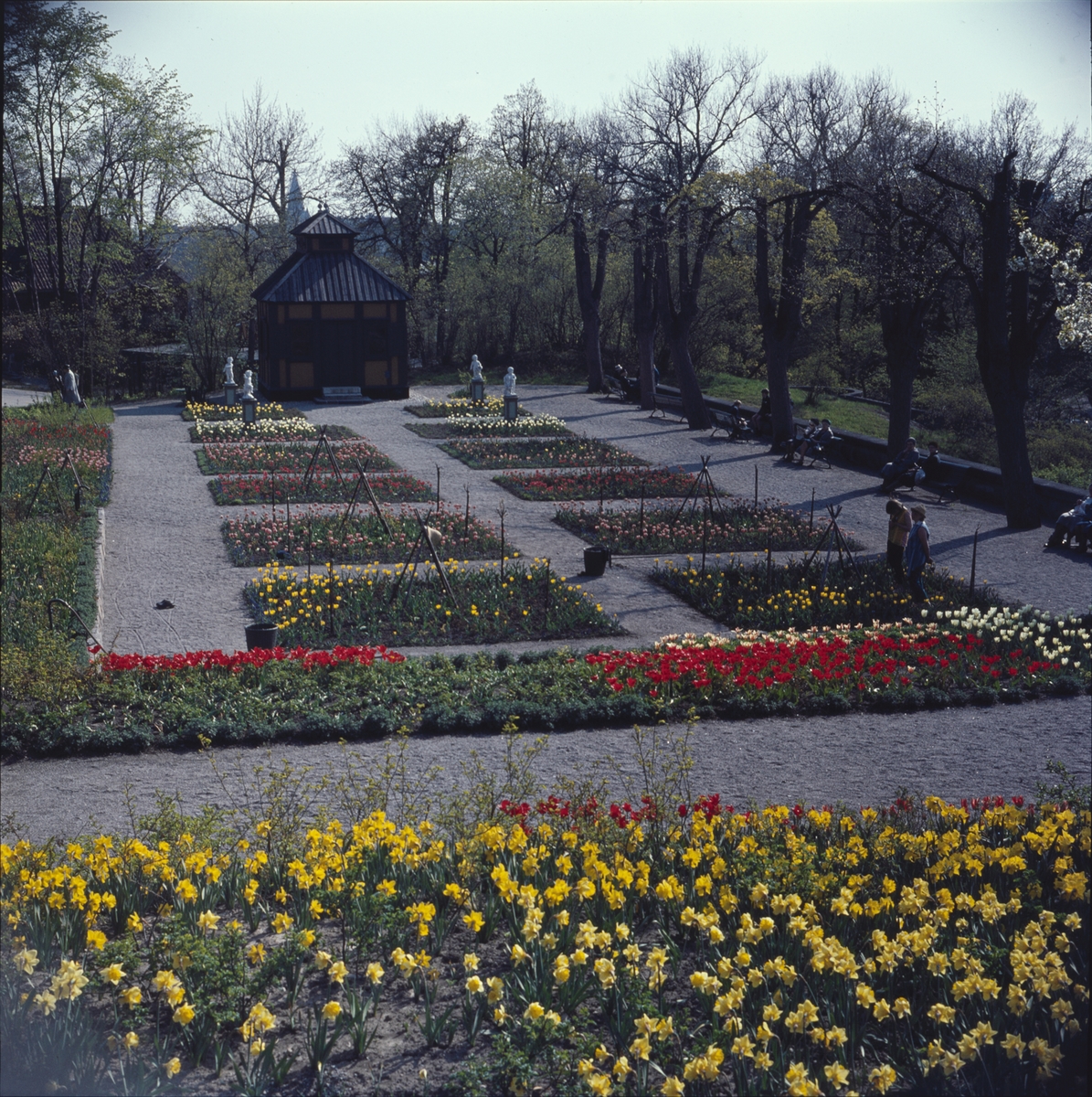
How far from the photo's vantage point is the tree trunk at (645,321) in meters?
33.7

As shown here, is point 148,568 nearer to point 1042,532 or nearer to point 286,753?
point 286,753

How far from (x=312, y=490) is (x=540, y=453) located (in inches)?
258

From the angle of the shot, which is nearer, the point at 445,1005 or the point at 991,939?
the point at 445,1005

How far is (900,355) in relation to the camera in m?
23.3

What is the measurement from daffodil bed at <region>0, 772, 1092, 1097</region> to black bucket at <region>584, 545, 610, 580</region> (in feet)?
27.7

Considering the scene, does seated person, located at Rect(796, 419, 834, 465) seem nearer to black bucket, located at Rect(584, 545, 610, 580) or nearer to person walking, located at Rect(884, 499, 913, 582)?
person walking, located at Rect(884, 499, 913, 582)

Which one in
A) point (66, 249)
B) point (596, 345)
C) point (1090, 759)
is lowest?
point (1090, 759)

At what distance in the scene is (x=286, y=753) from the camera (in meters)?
8.23

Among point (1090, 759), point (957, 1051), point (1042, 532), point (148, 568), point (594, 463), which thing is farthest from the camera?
point (594, 463)

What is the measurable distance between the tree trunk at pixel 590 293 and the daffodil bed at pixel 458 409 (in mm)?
5035

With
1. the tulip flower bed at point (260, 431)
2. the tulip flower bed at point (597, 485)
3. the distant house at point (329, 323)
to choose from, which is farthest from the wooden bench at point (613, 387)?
the tulip flower bed at point (597, 485)

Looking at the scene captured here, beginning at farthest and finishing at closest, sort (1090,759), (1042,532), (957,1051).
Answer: (1042,532) < (1090,759) < (957,1051)

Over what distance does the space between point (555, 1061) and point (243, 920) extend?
181 cm

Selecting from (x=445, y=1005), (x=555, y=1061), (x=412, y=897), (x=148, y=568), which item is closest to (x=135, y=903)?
(x=412, y=897)
